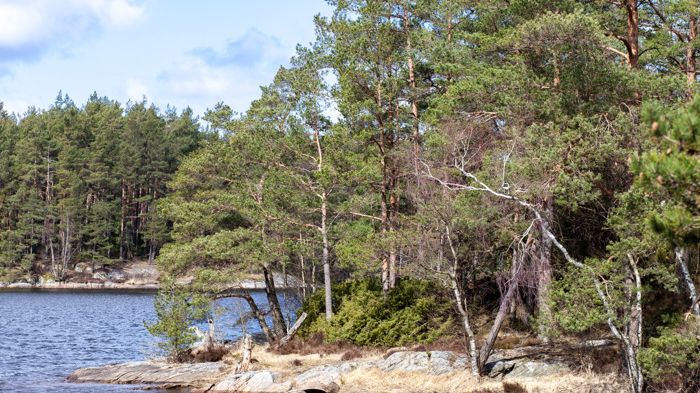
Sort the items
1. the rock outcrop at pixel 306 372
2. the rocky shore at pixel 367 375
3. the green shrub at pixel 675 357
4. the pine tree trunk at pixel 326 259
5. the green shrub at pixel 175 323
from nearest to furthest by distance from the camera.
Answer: the green shrub at pixel 675 357 < the rocky shore at pixel 367 375 < the rock outcrop at pixel 306 372 < the green shrub at pixel 175 323 < the pine tree trunk at pixel 326 259

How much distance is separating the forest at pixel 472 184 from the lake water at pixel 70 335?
4032 mm

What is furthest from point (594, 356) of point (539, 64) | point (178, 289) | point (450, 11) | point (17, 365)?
point (17, 365)

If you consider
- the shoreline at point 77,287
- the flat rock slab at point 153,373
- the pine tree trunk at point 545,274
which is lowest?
the flat rock slab at point 153,373

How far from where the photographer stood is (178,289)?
1088 inches

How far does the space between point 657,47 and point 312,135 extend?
42.1ft

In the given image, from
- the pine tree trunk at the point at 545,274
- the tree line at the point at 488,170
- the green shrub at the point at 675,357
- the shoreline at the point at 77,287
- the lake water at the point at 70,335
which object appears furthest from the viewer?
Answer: the shoreline at the point at 77,287

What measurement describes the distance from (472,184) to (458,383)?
17.5 feet

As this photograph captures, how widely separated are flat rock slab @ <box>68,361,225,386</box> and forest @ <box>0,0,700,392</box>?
4.74ft

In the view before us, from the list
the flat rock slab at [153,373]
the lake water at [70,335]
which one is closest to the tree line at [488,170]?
the flat rock slab at [153,373]

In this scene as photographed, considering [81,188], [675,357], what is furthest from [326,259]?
[81,188]

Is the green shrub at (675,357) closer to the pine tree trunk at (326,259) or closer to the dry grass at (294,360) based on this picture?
the dry grass at (294,360)

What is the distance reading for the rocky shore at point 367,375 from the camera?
1928 centimetres

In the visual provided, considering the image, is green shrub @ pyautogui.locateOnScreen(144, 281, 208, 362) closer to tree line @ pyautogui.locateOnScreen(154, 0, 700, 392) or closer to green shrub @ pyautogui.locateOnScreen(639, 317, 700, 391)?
tree line @ pyautogui.locateOnScreen(154, 0, 700, 392)

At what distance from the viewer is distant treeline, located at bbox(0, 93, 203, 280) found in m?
83.3
